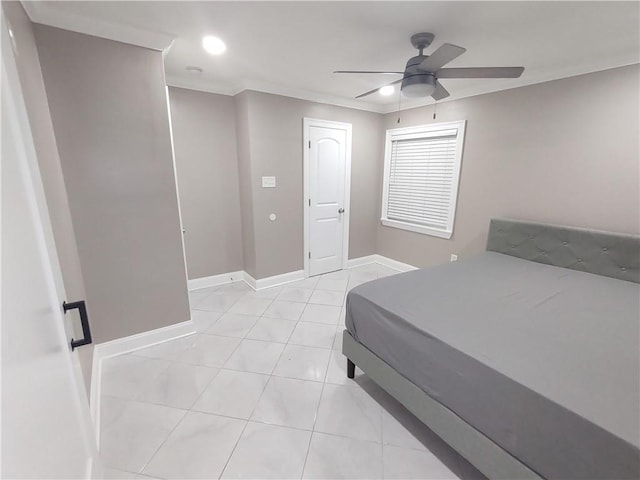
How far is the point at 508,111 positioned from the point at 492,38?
115 cm

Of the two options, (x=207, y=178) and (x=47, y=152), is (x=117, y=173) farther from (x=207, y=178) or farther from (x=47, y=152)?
(x=207, y=178)

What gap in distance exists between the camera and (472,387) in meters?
1.28

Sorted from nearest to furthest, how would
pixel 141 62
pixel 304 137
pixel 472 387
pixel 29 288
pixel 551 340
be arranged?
pixel 29 288 < pixel 472 387 < pixel 551 340 < pixel 141 62 < pixel 304 137

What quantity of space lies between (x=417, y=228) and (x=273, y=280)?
2.11 meters

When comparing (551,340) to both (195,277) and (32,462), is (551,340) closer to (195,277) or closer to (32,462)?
(32,462)

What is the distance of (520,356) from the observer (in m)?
1.29

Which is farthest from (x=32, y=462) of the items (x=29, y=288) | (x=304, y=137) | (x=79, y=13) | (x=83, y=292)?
(x=304, y=137)

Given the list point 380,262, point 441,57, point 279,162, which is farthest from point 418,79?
point 380,262

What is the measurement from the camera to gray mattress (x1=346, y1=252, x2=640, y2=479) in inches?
39.3

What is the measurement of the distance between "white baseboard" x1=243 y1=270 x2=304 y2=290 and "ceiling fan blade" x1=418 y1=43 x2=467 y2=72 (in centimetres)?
276

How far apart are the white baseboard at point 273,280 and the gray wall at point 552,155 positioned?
2.01 meters

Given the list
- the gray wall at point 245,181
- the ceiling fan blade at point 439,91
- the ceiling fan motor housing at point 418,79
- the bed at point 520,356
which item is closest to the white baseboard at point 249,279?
the gray wall at point 245,181

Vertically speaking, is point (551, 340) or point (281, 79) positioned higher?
point (281, 79)

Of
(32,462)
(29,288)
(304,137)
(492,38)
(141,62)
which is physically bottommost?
(32,462)
